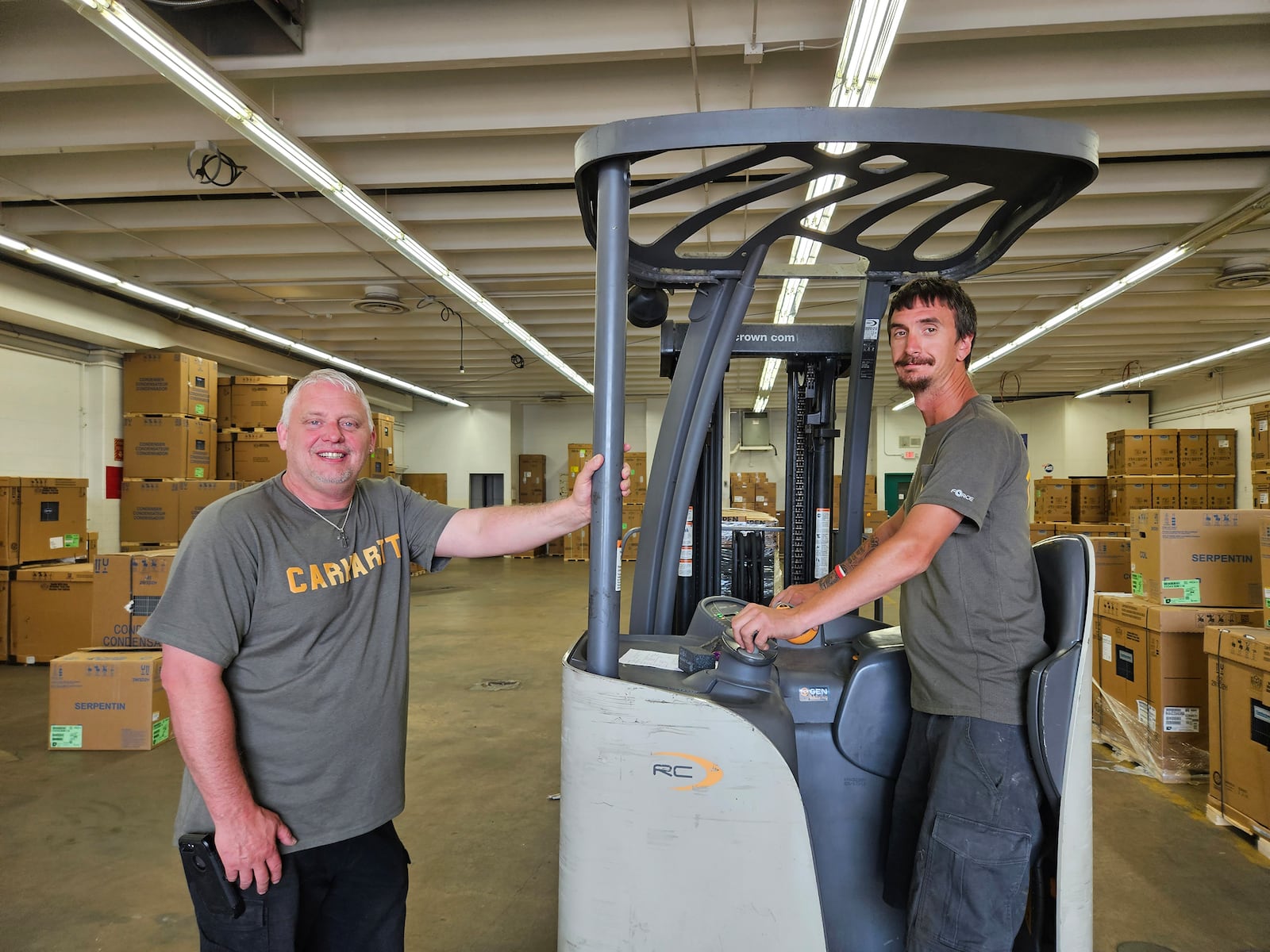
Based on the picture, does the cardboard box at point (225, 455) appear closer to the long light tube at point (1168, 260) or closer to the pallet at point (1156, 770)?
the pallet at point (1156, 770)

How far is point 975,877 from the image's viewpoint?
1.72 metres

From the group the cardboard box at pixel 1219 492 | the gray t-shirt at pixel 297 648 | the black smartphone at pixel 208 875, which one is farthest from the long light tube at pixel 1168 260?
the black smartphone at pixel 208 875

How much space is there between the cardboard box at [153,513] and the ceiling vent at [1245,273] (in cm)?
1214

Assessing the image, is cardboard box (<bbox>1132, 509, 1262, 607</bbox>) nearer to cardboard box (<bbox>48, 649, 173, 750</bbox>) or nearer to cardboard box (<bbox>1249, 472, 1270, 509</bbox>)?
cardboard box (<bbox>1249, 472, 1270, 509</bbox>)

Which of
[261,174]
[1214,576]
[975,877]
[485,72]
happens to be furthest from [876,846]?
[261,174]

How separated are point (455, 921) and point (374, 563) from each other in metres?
2.02

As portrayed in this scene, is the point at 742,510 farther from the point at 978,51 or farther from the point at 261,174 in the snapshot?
the point at 261,174

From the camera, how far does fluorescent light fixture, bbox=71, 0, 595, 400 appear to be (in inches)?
137

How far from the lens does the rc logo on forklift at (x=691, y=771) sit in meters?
1.66

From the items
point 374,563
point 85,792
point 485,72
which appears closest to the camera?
point 374,563

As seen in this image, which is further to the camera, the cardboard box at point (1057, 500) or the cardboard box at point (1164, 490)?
the cardboard box at point (1057, 500)

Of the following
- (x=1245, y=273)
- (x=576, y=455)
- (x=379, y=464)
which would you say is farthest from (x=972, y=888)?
(x=576, y=455)

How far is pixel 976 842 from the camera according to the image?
1.74m

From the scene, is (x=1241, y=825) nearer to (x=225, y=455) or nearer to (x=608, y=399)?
(x=608, y=399)
